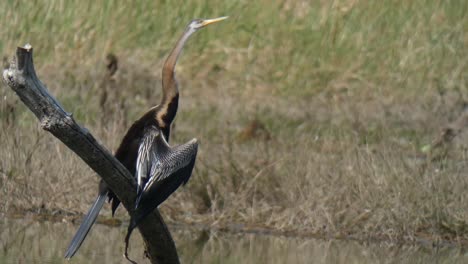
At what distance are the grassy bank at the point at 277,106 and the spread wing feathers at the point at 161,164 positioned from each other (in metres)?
3.40

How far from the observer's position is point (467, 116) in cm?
1683

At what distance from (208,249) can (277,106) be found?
6633mm

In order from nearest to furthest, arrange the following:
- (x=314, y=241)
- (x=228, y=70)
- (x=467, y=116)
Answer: (x=314, y=241)
(x=467, y=116)
(x=228, y=70)

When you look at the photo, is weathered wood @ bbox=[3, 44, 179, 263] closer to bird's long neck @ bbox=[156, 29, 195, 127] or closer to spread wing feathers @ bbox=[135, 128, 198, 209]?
spread wing feathers @ bbox=[135, 128, 198, 209]

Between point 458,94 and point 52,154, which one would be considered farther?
point 458,94

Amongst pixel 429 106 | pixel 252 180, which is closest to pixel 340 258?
pixel 252 180

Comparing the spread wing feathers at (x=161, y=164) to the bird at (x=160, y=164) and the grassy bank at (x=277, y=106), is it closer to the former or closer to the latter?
the bird at (x=160, y=164)

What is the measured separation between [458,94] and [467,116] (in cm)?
124

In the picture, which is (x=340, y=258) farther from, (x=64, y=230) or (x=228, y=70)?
(x=228, y=70)

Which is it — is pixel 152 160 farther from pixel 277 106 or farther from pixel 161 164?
pixel 277 106

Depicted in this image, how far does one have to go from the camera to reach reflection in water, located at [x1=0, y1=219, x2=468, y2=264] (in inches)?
459

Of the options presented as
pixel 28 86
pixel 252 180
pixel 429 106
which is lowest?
pixel 429 106

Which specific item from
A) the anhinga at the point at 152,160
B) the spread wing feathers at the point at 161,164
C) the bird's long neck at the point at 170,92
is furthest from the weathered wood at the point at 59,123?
the bird's long neck at the point at 170,92

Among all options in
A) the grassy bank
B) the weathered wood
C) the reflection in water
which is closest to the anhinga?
the weathered wood
